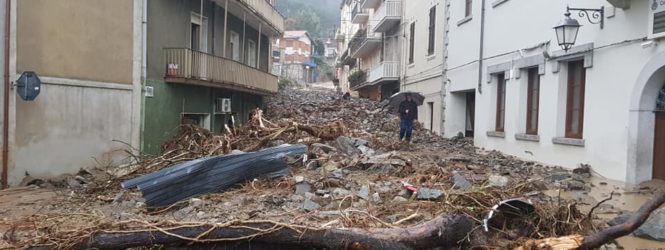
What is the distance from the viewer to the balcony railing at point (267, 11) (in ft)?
62.7

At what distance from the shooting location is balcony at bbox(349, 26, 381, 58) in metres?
33.9

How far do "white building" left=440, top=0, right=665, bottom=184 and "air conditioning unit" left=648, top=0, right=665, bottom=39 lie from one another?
0.01 meters

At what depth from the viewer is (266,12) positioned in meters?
21.4

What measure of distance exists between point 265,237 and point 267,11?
57.7 ft

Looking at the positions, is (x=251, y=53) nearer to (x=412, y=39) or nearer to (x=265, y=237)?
(x=412, y=39)

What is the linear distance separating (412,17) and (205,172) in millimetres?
18393

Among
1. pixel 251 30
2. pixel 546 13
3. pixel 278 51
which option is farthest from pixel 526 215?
pixel 278 51

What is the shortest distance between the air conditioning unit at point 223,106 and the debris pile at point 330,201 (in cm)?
341

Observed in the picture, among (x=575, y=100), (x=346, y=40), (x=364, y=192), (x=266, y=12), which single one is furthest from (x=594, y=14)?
(x=346, y=40)

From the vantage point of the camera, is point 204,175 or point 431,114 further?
point 431,114

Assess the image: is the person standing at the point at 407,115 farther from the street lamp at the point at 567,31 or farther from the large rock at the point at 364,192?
the large rock at the point at 364,192

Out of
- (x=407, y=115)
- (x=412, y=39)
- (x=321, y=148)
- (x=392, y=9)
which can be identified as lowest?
(x=321, y=148)

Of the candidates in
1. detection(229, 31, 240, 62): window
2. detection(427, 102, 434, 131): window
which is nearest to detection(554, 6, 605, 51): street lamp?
detection(427, 102, 434, 131): window

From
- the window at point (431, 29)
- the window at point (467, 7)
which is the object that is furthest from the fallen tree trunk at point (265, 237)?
the window at point (431, 29)
